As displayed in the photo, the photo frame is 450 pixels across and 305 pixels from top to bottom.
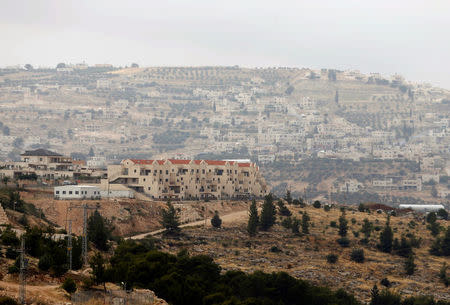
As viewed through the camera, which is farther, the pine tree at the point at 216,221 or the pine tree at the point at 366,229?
the pine tree at the point at 366,229

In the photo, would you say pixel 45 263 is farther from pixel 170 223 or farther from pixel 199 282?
pixel 170 223

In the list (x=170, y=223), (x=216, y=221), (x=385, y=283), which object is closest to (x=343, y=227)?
(x=216, y=221)

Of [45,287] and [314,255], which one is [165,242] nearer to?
[314,255]

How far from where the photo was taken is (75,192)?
121 meters

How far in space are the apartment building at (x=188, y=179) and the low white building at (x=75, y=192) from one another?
1068 centimetres

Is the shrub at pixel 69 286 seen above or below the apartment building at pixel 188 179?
above

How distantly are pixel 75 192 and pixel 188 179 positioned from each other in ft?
85.2

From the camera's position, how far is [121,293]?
64000 mm

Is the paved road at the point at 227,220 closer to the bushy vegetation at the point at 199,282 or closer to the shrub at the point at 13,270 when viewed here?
the bushy vegetation at the point at 199,282

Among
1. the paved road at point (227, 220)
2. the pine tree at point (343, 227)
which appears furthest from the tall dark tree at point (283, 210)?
the pine tree at point (343, 227)

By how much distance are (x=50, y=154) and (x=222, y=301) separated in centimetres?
8414

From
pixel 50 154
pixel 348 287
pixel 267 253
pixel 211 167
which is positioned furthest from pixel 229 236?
pixel 50 154

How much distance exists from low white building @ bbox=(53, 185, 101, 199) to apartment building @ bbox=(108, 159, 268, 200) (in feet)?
35.0

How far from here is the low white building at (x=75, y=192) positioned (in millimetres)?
120000
